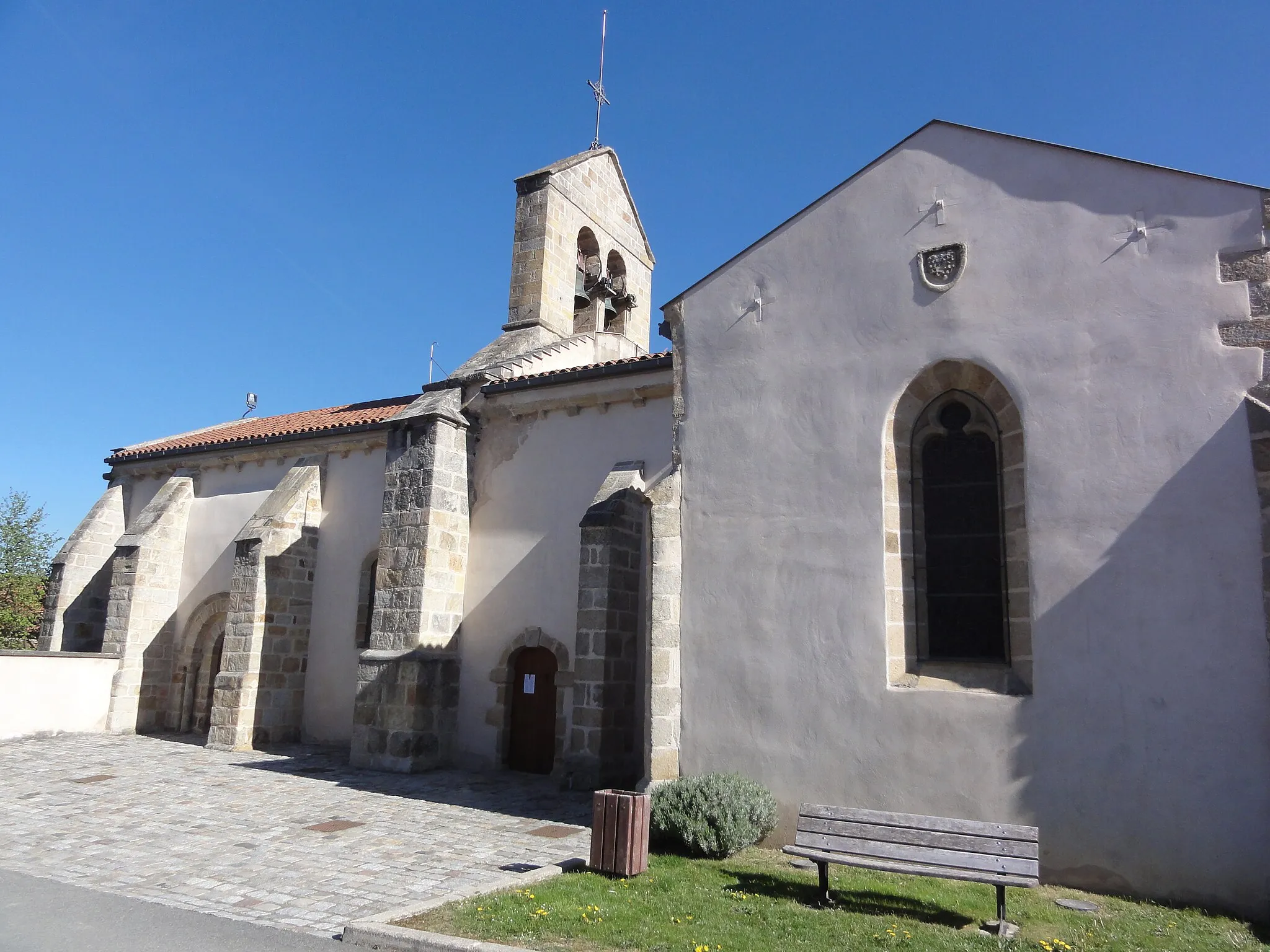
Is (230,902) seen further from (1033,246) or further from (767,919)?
(1033,246)

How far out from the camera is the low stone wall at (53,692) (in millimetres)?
14836

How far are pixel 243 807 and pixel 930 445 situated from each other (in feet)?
27.0

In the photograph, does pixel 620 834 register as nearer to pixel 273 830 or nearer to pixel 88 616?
pixel 273 830

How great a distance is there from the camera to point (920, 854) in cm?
605

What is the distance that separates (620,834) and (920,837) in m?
2.25

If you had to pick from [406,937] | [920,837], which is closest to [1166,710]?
[920,837]

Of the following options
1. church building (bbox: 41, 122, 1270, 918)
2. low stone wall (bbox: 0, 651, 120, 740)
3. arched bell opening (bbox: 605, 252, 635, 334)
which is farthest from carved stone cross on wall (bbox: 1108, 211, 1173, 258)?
low stone wall (bbox: 0, 651, 120, 740)

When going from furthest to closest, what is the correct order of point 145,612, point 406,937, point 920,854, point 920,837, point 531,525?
1. point 145,612
2. point 531,525
3. point 920,837
4. point 920,854
5. point 406,937

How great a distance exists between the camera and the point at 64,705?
51.5 feet

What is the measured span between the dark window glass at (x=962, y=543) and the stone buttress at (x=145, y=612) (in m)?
14.8

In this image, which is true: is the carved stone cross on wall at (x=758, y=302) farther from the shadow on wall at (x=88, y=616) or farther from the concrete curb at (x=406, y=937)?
the shadow on wall at (x=88, y=616)

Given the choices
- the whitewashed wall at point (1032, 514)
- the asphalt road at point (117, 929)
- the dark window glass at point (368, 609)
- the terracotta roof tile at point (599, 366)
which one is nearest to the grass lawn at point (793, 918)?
the whitewashed wall at point (1032, 514)

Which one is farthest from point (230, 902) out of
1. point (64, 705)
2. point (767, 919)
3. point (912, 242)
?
point (64, 705)

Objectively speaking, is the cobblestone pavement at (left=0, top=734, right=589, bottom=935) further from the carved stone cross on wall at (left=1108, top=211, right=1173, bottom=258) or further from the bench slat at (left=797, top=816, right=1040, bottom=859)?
the carved stone cross on wall at (left=1108, top=211, right=1173, bottom=258)
